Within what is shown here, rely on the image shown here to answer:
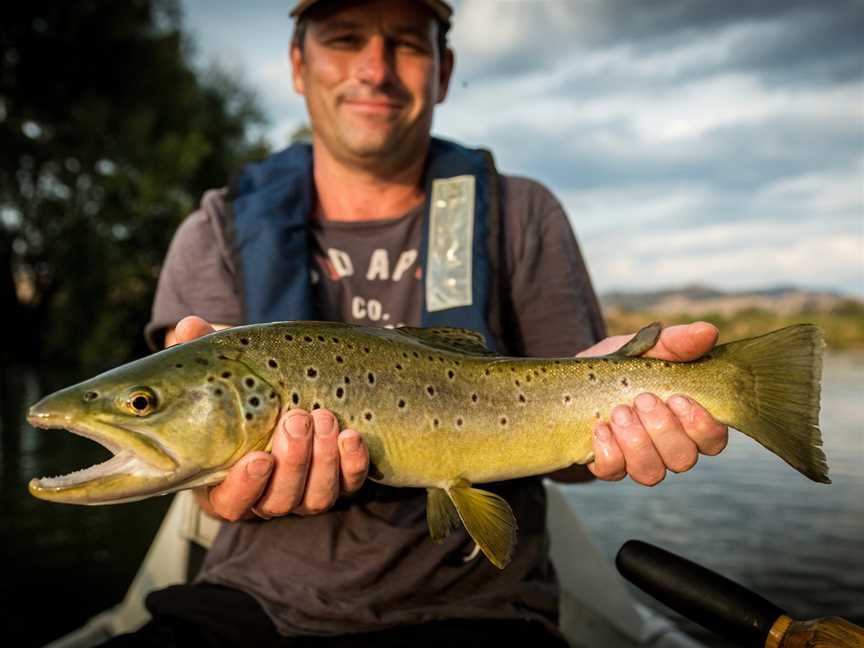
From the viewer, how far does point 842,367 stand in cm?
3400

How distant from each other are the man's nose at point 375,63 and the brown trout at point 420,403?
4.03 ft

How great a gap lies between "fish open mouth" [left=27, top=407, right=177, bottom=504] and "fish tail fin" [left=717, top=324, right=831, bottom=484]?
1.72 m

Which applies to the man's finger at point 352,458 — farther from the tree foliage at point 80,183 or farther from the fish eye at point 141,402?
the tree foliage at point 80,183

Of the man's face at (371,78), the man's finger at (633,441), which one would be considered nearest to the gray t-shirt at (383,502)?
the man's face at (371,78)

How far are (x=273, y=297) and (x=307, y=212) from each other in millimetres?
483

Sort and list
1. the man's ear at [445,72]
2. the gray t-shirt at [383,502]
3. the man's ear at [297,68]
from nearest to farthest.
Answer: the gray t-shirt at [383,502]
the man's ear at [297,68]
the man's ear at [445,72]

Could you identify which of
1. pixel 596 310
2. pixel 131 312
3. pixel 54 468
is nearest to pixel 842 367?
pixel 131 312

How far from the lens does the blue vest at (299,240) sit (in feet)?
10.2

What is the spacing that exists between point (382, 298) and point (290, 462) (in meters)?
1.19

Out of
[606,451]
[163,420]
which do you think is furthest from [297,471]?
[606,451]

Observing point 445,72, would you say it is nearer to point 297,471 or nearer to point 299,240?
point 299,240

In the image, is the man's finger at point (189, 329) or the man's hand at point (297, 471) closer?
the man's hand at point (297, 471)

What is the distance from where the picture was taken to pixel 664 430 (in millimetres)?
2451

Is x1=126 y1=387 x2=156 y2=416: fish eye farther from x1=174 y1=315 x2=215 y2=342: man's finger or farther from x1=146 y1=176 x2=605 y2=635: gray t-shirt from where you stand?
x1=146 y1=176 x2=605 y2=635: gray t-shirt
